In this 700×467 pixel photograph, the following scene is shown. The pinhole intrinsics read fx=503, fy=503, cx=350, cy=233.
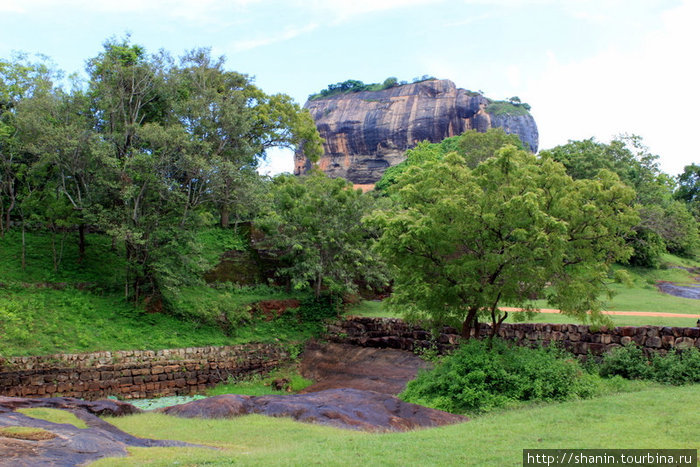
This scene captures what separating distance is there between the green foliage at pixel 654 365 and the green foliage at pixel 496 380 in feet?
3.96

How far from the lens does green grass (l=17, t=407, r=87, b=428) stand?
849 centimetres

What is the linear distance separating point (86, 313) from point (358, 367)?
431 inches

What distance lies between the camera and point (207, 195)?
872 inches

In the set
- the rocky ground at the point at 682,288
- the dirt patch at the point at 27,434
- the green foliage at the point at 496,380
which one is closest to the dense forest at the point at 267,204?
the green foliage at the point at 496,380

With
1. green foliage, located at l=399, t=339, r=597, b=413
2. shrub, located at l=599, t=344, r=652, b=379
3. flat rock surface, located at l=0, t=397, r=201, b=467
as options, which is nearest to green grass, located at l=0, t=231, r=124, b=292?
flat rock surface, located at l=0, t=397, r=201, b=467

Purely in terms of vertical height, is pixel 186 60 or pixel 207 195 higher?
pixel 186 60

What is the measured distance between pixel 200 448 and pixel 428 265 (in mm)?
8137

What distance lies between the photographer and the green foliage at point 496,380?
11891mm

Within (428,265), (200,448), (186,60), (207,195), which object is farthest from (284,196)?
(200,448)

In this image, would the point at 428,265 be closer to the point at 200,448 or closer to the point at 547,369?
the point at 547,369

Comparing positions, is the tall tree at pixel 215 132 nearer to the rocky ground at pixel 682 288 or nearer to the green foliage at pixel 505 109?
the rocky ground at pixel 682 288

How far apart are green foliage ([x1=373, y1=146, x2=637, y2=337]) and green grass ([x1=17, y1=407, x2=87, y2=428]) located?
26.5ft

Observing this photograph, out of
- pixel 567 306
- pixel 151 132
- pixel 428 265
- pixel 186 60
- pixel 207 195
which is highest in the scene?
pixel 186 60

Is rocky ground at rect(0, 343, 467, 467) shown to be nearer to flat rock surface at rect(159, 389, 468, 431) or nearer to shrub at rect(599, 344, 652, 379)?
flat rock surface at rect(159, 389, 468, 431)
